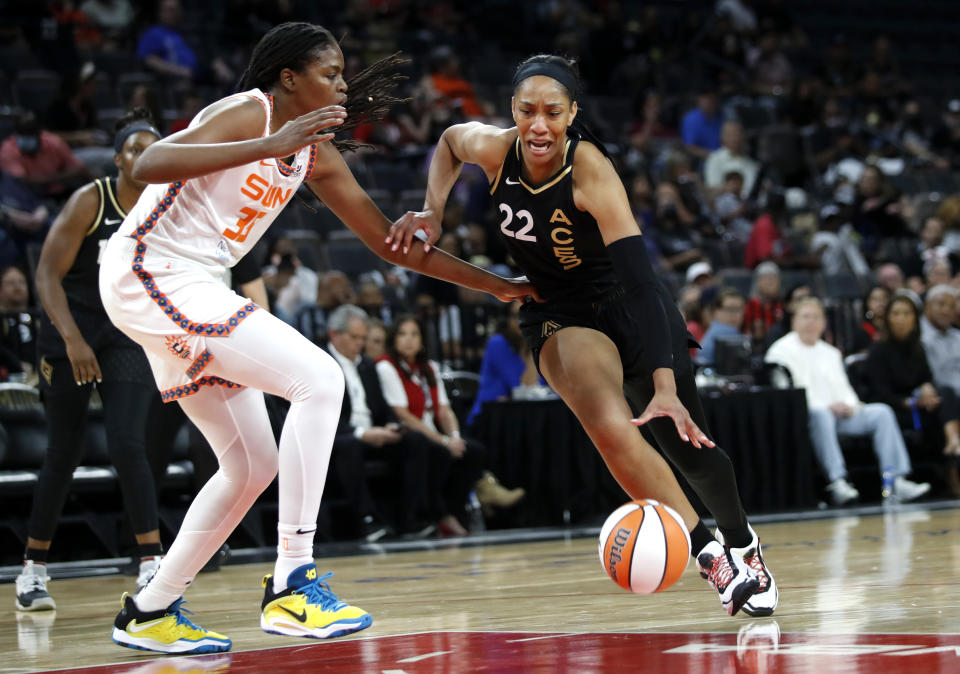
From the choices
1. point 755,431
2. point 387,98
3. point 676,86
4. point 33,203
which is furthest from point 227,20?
point 387,98

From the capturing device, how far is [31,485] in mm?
7129

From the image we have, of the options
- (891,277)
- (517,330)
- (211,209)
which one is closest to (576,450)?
(517,330)

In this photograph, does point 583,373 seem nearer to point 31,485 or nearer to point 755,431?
point 31,485

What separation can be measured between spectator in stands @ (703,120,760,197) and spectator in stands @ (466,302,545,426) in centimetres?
592

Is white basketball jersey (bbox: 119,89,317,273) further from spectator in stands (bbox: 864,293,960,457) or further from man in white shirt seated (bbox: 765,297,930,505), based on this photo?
spectator in stands (bbox: 864,293,960,457)

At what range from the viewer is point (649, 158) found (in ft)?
47.1

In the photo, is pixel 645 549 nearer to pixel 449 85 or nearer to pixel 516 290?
pixel 516 290

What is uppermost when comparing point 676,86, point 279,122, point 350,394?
point 676,86

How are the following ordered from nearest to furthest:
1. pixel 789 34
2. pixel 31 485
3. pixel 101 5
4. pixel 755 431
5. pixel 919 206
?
pixel 31 485
pixel 755 431
pixel 101 5
pixel 919 206
pixel 789 34

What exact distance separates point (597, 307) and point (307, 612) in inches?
53.0

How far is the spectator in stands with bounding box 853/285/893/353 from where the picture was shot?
419 inches

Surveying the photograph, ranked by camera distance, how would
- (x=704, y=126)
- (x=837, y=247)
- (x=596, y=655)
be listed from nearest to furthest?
(x=596, y=655) → (x=837, y=247) → (x=704, y=126)

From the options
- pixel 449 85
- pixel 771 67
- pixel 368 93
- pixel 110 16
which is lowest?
pixel 368 93

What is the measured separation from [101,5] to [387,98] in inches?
387
